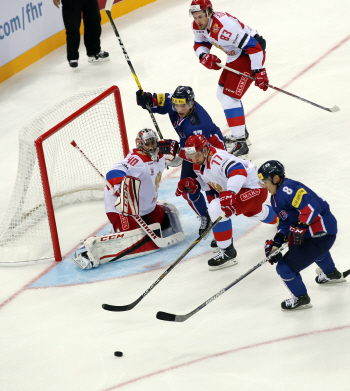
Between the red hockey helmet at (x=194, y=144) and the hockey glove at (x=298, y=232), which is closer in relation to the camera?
the hockey glove at (x=298, y=232)

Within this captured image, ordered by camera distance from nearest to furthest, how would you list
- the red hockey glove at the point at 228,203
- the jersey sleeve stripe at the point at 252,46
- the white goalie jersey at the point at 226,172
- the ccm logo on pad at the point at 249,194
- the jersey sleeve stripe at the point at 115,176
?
the red hockey glove at the point at 228,203, the white goalie jersey at the point at 226,172, the ccm logo on pad at the point at 249,194, the jersey sleeve stripe at the point at 115,176, the jersey sleeve stripe at the point at 252,46

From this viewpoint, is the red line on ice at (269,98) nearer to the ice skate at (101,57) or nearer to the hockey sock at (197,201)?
the hockey sock at (197,201)

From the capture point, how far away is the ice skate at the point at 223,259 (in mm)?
4156

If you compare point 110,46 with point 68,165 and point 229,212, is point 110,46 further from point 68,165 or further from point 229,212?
point 229,212

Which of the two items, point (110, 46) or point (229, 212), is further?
point (110, 46)

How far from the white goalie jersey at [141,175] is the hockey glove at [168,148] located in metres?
0.04

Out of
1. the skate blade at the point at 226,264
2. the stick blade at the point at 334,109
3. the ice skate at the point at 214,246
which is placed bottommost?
the ice skate at the point at 214,246

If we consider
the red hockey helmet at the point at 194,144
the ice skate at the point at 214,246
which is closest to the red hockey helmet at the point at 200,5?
the red hockey helmet at the point at 194,144

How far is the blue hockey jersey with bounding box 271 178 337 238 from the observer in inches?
128

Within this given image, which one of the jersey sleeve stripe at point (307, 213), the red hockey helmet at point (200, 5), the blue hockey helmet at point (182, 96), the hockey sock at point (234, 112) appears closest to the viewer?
the jersey sleeve stripe at point (307, 213)


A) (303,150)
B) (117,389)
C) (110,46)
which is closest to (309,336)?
(117,389)

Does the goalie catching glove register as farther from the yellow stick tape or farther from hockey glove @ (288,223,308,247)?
the yellow stick tape

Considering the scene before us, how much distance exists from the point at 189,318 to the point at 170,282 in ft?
1.50

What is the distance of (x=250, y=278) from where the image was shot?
4023 millimetres
